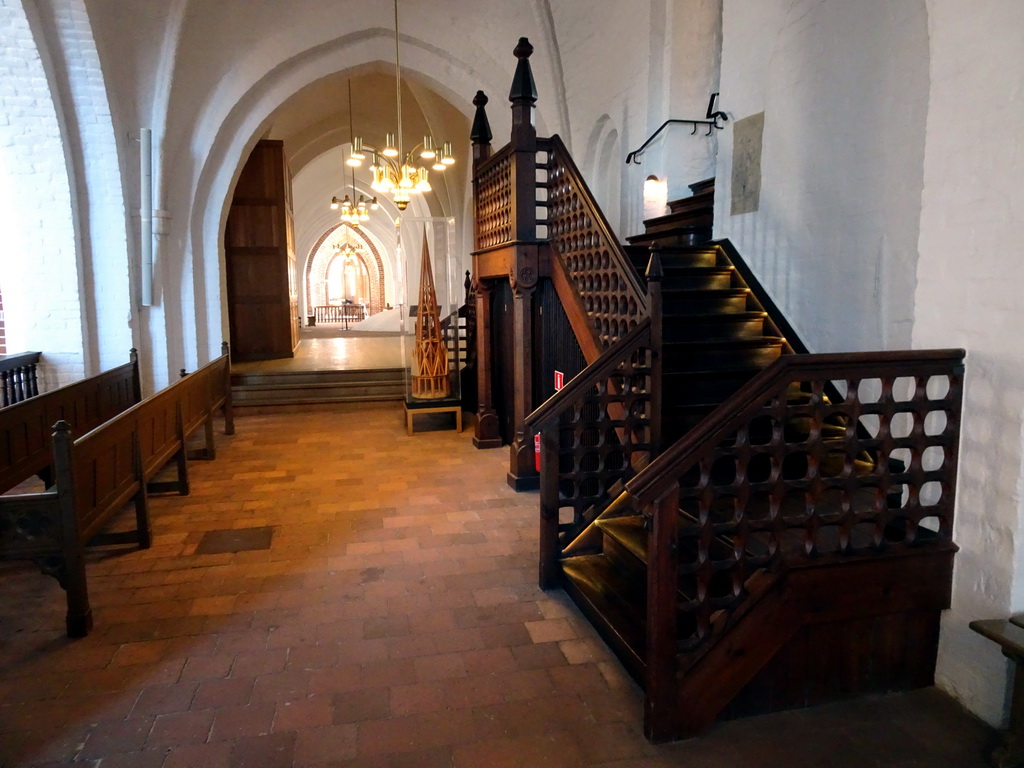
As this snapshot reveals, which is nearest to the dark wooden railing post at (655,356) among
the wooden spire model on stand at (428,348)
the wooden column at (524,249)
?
the wooden column at (524,249)

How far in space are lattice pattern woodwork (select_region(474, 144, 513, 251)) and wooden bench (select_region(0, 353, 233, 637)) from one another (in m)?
2.95

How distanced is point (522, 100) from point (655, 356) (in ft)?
8.68

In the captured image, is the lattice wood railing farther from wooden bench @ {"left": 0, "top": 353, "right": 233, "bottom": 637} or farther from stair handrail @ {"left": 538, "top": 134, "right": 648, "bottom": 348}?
wooden bench @ {"left": 0, "top": 353, "right": 233, "bottom": 637}

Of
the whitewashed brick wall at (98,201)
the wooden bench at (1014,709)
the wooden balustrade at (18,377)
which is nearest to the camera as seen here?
the wooden bench at (1014,709)

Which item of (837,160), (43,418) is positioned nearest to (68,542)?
(43,418)

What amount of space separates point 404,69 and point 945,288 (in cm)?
911

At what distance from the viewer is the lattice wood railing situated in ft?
11.9

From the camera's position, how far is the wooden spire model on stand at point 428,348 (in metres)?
7.74

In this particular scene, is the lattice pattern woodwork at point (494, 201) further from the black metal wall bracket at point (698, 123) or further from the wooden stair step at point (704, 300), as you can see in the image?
the black metal wall bracket at point (698, 123)

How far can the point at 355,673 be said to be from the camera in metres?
3.02

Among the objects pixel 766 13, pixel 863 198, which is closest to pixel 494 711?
pixel 863 198

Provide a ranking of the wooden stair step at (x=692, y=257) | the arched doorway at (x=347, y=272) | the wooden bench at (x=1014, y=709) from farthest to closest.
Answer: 1. the arched doorway at (x=347, y=272)
2. the wooden stair step at (x=692, y=257)
3. the wooden bench at (x=1014, y=709)

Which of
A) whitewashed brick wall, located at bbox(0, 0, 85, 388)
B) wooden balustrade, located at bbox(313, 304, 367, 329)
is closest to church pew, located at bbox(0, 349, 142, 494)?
whitewashed brick wall, located at bbox(0, 0, 85, 388)

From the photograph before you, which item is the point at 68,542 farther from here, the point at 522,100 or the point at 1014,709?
the point at 522,100
